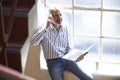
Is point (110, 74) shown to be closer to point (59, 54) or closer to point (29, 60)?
point (59, 54)

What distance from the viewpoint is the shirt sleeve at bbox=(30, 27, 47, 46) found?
10.6ft

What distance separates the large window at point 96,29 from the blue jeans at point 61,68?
17 centimetres

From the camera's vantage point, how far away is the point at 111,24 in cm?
341

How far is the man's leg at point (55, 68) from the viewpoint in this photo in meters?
3.37

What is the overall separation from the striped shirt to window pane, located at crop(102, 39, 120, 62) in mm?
431

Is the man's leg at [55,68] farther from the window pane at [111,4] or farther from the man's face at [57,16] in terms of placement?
the window pane at [111,4]

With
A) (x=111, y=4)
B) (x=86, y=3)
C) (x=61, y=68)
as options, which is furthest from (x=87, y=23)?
(x=61, y=68)

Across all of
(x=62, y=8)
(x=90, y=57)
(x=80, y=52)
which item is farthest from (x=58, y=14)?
(x=90, y=57)

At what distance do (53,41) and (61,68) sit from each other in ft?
1.06

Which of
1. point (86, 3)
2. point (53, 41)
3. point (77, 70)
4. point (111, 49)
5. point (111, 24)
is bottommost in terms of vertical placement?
point (77, 70)

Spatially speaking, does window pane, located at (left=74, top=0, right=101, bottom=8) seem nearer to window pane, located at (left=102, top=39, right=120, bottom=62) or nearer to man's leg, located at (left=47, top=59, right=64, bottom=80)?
window pane, located at (left=102, top=39, right=120, bottom=62)

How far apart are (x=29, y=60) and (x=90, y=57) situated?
0.73 meters

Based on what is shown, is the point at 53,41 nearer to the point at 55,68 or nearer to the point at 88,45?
the point at 55,68

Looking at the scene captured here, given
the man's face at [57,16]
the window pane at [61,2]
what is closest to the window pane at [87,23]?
the window pane at [61,2]
